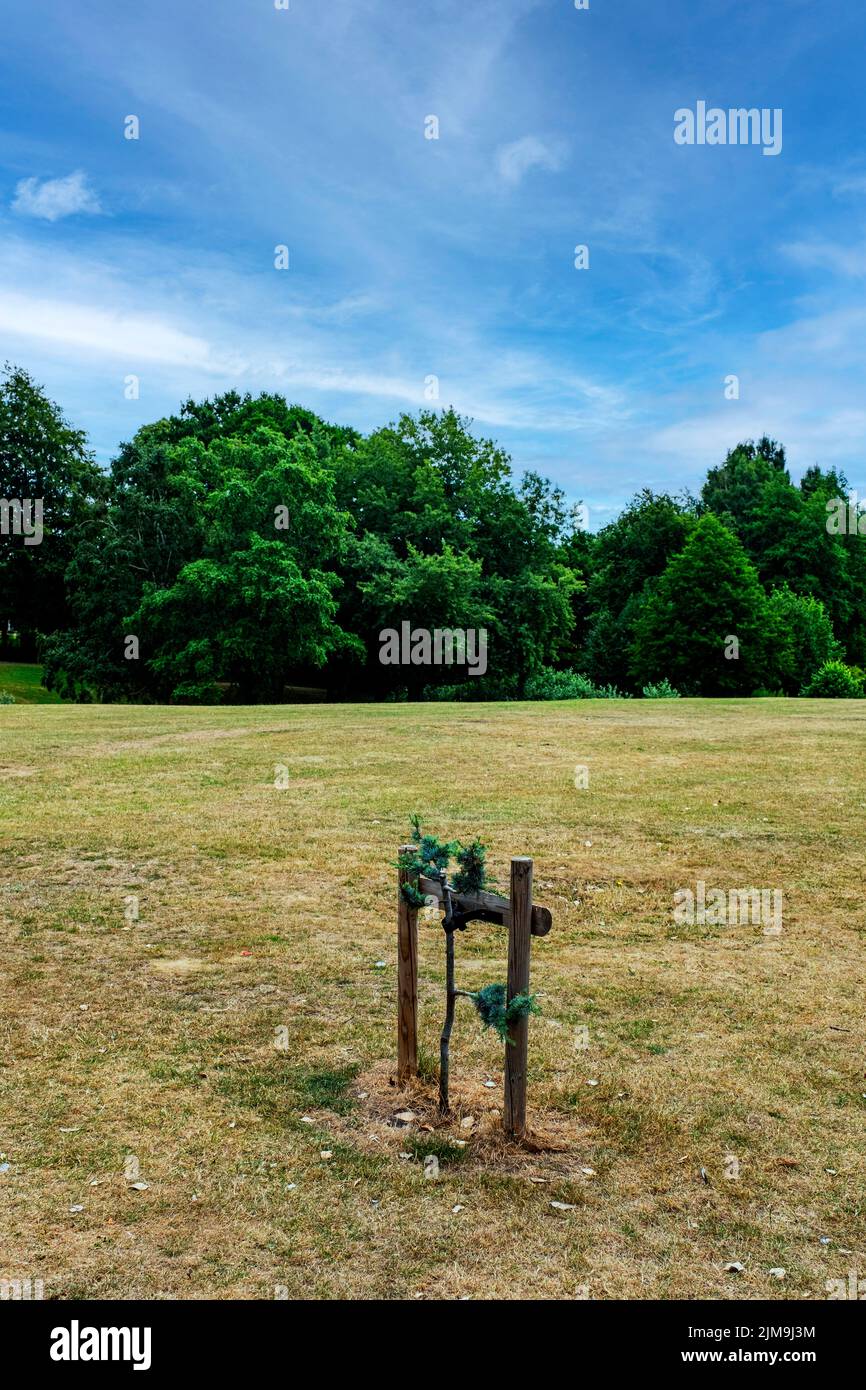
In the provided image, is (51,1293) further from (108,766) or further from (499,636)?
(499,636)

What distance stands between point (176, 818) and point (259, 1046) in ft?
20.6

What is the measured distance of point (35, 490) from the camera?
2012 inches

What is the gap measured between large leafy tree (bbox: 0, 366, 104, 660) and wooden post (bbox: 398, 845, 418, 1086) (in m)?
48.7

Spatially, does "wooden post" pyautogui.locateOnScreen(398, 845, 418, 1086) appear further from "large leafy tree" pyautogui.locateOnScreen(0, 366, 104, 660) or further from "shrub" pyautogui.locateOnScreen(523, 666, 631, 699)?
"large leafy tree" pyautogui.locateOnScreen(0, 366, 104, 660)

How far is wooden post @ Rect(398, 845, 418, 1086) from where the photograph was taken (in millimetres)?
4871

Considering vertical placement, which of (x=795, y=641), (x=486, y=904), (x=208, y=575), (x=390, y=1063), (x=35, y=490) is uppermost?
(x=35, y=490)

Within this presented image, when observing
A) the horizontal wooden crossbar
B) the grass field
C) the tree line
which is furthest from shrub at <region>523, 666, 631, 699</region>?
the horizontal wooden crossbar

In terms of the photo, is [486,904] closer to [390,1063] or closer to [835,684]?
[390,1063]

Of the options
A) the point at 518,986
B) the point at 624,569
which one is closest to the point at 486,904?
the point at 518,986

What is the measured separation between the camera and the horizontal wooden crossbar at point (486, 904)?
439cm

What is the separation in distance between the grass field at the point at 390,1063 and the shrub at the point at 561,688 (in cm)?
2760

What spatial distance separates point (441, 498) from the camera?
41.7 m

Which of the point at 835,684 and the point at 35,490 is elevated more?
the point at 35,490

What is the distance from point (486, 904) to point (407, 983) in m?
0.74
